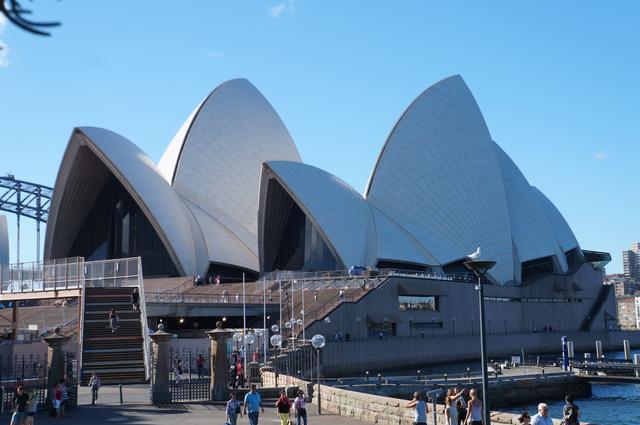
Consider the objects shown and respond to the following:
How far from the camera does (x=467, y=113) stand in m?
57.8

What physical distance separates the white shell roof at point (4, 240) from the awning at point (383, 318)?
4112 centimetres

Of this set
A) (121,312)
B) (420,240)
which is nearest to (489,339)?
(420,240)

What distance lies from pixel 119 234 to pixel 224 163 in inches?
353

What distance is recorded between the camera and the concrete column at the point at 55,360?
1817 centimetres

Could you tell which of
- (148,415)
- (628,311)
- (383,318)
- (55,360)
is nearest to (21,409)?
(148,415)

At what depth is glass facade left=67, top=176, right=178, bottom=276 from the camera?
51.2 metres

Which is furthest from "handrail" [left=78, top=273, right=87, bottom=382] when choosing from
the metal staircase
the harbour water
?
the harbour water

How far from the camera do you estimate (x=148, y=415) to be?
16969mm

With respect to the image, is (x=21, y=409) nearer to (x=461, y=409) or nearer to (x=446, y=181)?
(x=461, y=409)

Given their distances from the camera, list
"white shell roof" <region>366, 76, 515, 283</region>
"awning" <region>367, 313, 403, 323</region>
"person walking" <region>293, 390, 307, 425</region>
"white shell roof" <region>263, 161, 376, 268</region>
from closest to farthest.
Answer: "person walking" <region>293, 390, 307, 425</region> < "awning" <region>367, 313, 403, 323</region> < "white shell roof" <region>263, 161, 376, 268</region> < "white shell roof" <region>366, 76, 515, 283</region>

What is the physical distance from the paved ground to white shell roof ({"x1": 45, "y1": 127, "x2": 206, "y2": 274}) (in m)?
28.4

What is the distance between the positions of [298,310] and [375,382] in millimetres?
12297

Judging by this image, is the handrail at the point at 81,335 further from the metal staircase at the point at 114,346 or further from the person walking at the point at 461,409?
the person walking at the point at 461,409

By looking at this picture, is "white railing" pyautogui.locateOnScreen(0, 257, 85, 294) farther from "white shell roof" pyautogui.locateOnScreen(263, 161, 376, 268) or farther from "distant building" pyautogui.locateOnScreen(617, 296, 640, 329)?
"distant building" pyautogui.locateOnScreen(617, 296, 640, 329)
